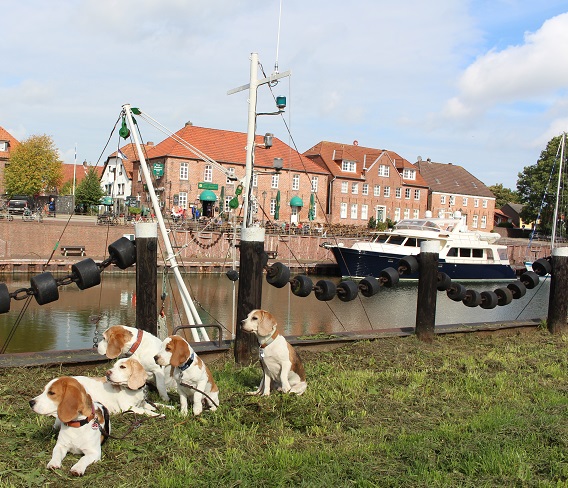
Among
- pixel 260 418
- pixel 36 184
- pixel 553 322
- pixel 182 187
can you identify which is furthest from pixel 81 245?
pixel 260 418

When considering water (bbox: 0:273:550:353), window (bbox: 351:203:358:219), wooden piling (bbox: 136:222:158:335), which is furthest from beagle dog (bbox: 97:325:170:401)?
window (bbox: 351:203:358:219)

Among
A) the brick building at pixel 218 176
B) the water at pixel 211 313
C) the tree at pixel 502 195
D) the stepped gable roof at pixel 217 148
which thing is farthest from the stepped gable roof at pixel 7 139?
the tree at pixel 502 195

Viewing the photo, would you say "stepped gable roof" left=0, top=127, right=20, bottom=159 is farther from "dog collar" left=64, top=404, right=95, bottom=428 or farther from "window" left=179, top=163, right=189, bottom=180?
"dog collar" left=64, top=404, right=95, bottom=428

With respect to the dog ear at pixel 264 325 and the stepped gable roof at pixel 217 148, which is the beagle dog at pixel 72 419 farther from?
the stepped gable roof at pixel 217 148

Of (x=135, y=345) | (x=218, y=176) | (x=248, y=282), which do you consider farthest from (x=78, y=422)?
(x=218, y=176)

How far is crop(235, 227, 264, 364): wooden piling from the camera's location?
7.73 m

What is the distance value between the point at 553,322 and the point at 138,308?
26.2ft

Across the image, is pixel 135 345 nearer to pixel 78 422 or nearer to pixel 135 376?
Result: pixel 135 376

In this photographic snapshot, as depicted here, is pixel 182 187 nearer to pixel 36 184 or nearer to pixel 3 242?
pixel 36 184

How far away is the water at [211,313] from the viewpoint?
18.5m

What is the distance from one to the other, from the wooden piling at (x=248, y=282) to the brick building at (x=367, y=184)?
56237 millimetres

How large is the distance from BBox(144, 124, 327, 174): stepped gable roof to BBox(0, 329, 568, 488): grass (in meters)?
48.2

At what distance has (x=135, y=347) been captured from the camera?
548 cm

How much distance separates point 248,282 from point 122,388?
289 centimetres
